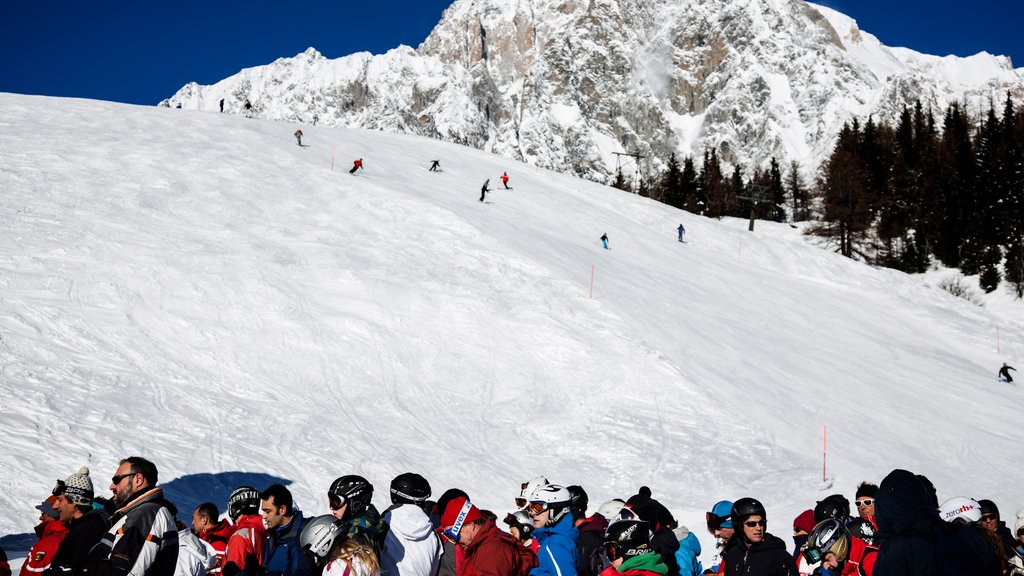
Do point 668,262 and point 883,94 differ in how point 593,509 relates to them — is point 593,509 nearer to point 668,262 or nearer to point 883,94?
point 668,262

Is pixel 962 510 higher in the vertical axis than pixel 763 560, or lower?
higher

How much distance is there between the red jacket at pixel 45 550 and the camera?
218 inches

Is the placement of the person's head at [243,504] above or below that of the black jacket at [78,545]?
below

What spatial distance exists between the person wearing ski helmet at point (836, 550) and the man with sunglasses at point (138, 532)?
14.9 feet

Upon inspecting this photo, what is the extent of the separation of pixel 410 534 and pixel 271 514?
1310 millimetres

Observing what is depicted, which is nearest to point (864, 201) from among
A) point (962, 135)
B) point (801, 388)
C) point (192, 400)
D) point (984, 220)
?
point (984, 220)

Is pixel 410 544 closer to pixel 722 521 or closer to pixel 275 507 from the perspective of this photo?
pixel 275 507

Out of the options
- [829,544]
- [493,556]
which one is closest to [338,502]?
[493,556]

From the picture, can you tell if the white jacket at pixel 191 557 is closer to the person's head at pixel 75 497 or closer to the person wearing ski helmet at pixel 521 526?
the person's head at pixel 75 497

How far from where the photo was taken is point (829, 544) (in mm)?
5473

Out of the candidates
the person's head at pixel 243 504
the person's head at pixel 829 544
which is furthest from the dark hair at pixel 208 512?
the person's head at pixel 829 544

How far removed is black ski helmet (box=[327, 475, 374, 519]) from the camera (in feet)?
17.3

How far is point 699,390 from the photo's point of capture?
1839 cm

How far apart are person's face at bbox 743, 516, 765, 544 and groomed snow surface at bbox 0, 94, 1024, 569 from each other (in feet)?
25.0
